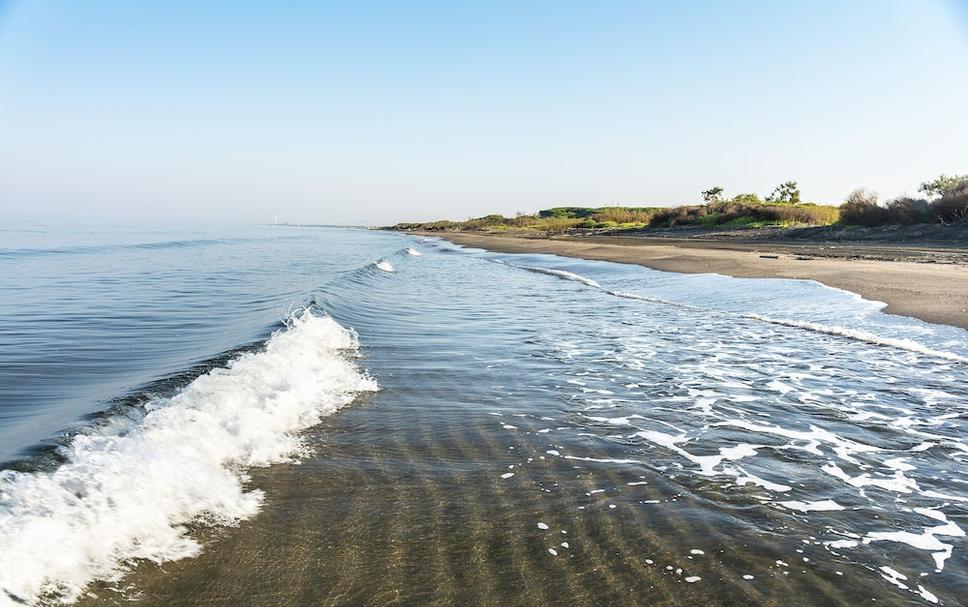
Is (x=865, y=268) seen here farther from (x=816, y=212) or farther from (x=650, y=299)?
(x=816, y=212)

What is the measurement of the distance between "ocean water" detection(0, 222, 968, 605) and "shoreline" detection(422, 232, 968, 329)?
85.0 inches

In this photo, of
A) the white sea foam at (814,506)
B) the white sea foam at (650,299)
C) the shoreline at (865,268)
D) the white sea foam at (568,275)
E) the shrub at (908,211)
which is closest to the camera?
the white sea foam at (814,506)

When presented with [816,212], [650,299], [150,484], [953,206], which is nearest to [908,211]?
[953,206]

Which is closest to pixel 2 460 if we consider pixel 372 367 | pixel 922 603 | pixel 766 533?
pixel 372 367

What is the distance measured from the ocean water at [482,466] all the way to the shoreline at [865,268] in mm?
2158

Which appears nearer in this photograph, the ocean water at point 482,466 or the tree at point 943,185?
the ocean water at point 482,466

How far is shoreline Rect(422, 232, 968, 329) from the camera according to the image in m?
11.2

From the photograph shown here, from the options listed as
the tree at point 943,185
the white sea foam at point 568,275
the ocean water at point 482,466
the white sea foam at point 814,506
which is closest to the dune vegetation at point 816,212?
the tree at point 943,185

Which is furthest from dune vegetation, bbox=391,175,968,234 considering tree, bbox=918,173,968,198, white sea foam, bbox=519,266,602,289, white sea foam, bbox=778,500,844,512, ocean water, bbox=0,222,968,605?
→ white sea foam, bbox=778,500,844,512

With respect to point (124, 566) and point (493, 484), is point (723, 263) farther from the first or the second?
point (124, 566)

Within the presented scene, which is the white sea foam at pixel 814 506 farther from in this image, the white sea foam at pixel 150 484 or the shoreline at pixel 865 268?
the shoreline at pixel 865 268

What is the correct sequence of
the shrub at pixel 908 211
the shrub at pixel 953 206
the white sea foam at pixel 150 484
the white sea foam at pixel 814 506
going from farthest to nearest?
1. the shrub at pixel 908 211
2. the shrub at pixel 953 206
3. the white sea foam at pixel 814 506
4. the white sea foam at pixel 150 484

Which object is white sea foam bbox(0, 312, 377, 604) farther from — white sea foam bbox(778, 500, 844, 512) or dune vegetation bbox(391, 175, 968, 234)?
dune vegetation bbox(391, 175, 968, 234)

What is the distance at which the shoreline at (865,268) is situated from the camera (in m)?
11.2
